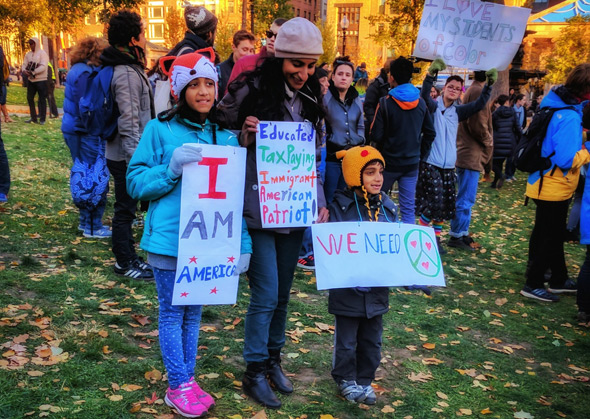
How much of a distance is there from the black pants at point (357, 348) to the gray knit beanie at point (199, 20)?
3.29 metres

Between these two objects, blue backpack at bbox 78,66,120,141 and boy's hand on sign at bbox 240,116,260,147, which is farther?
blue backpack at bbox 78,66,120,141

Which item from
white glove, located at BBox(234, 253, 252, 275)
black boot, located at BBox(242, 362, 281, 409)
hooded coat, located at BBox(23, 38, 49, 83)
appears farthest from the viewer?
hooded coat, located at BBox(23, 38, 49, 83)

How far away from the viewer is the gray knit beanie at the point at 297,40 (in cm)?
317

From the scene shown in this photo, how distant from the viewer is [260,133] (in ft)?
11.1

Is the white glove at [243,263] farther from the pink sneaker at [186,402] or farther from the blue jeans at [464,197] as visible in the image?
the blue jeans at [464,197]

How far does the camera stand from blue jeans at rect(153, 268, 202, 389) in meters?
3.19

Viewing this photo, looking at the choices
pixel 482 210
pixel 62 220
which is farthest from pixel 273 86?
pixel 482 210

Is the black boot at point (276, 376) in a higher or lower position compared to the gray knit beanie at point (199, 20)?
lower

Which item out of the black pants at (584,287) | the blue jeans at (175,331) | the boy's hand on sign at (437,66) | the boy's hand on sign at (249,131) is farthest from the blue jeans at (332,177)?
the blue jeans at (175,331)

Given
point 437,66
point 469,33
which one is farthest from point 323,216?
point 469,33

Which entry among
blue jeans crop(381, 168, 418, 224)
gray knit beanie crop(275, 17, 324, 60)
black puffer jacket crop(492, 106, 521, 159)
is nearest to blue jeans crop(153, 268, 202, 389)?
gray knit beanie crop(275, 17, 324, 60)

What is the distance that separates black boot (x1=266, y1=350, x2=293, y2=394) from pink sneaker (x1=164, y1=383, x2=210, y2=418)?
581mm

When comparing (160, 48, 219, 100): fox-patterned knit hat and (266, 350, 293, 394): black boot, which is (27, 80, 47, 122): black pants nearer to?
(160, 48, 219, 100): fox-patterned knit hat

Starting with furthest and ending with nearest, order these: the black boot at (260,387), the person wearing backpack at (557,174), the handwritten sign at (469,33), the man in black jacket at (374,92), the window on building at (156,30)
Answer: the window on building at (156,30) → the man in black jacket at (374,92) → the handwritten sign at (469,33) → the person wearing backpack at (557,174) → the black boot at (260,387)
